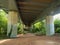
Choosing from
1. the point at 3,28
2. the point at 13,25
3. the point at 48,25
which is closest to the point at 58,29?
the point at 48,25

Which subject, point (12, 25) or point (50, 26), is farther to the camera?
point (50, 26)

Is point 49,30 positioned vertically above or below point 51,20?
below

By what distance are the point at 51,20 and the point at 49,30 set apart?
1.99 metres

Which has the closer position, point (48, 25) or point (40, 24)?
point (48, 25)

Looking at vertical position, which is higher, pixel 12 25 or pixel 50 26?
pixel 12 25

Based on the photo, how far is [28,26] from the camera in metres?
67.5

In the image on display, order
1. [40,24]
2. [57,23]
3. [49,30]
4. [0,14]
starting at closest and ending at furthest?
[49,30]
[0,14]
[57,23]
[40,24]

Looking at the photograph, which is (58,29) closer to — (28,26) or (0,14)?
(0,14)

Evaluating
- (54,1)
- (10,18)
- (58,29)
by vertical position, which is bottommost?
(58,29)

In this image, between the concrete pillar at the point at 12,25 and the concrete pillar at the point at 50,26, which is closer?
the concrete pillar at the point at 12,25

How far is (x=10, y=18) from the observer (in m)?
22.7

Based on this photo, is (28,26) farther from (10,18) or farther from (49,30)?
(10,18)

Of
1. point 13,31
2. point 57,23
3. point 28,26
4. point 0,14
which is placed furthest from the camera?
point 28,26

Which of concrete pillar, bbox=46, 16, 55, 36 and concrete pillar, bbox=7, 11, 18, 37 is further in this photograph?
concrete pillar, bbox=46, 16, 55, 36
